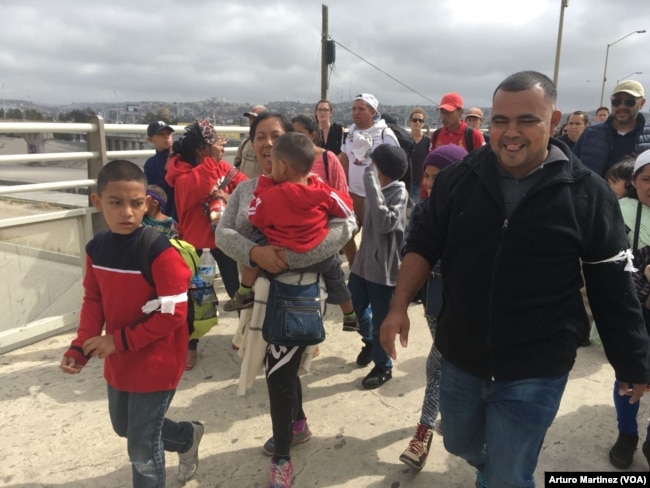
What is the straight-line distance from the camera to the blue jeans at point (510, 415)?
1862 millimetres

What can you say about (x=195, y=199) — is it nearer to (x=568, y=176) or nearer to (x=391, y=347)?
(x=391, y=347)

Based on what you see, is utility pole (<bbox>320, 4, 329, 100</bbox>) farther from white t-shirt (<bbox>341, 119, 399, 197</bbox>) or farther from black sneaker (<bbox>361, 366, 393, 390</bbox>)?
black sneaker (<bbox>361, 366, 393, 390</bbox>)

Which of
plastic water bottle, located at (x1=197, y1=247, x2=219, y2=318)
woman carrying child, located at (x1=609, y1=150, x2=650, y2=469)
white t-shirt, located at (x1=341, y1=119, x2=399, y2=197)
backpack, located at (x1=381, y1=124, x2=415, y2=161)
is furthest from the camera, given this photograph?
backpack, located at (x1=381, y1=124, x2=415, y2=161)

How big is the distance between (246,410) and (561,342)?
86.0 inches

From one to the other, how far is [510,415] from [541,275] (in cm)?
56

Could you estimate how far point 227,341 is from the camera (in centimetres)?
447

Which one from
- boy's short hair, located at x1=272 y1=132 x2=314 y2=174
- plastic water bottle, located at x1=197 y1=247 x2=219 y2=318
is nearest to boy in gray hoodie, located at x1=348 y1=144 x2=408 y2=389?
boy's short hair, located at x1=272 y1=132 x2=314 y2=174

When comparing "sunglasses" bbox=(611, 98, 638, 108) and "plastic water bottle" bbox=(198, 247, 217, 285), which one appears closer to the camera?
"plastic water bottle" bbox=(198, 247, 217, 285)

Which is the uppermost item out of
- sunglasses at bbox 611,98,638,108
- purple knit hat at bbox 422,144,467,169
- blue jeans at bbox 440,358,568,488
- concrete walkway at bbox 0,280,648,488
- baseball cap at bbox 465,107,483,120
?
baseball cap at bbox 465,107,483,120

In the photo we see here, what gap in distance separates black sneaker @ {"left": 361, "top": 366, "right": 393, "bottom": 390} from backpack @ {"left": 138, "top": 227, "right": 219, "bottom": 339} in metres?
1.23

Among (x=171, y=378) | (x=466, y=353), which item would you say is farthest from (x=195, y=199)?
(x=466, y=353)

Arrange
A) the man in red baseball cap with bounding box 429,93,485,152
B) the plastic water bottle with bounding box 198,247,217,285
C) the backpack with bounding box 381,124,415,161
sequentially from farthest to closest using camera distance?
the backpack with bounding box 381,124,415,161
the man in red baseball cap with bounding box 429,93,485,152
the plastic water bottle with bounding box 198,247,217,285

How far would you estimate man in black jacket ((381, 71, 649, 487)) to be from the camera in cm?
179

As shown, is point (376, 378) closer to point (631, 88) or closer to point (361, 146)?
point (361, 146)
